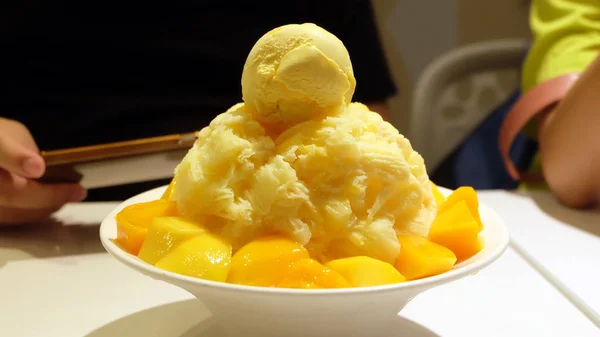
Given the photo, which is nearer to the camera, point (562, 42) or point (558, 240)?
point (558, 240)

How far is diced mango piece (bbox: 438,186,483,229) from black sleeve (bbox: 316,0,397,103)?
1.11 meters

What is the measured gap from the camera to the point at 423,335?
0.77 meters

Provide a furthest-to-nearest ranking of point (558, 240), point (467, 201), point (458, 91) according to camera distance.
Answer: point (458, 91) < point (558, 240) < point (467, 201)

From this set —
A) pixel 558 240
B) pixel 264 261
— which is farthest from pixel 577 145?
pixel 264 261

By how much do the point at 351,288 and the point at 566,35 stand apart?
1.34 metres

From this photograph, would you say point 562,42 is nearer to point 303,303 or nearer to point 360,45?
point 360,45

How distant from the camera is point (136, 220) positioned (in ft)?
2.43

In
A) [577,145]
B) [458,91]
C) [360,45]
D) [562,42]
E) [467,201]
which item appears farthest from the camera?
[458,91]

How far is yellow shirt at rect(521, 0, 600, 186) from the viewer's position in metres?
1.50

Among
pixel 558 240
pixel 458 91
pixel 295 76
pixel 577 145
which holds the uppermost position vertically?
pixel 295 76

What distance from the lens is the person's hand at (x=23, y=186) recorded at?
43.2 inches

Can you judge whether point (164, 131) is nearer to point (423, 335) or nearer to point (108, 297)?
point (108, 297)

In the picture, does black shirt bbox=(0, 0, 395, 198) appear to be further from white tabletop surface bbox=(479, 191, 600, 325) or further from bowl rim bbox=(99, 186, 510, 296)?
bowl rim bbox=(99, 186, 510, 296)

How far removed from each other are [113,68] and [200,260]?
1.11 m
